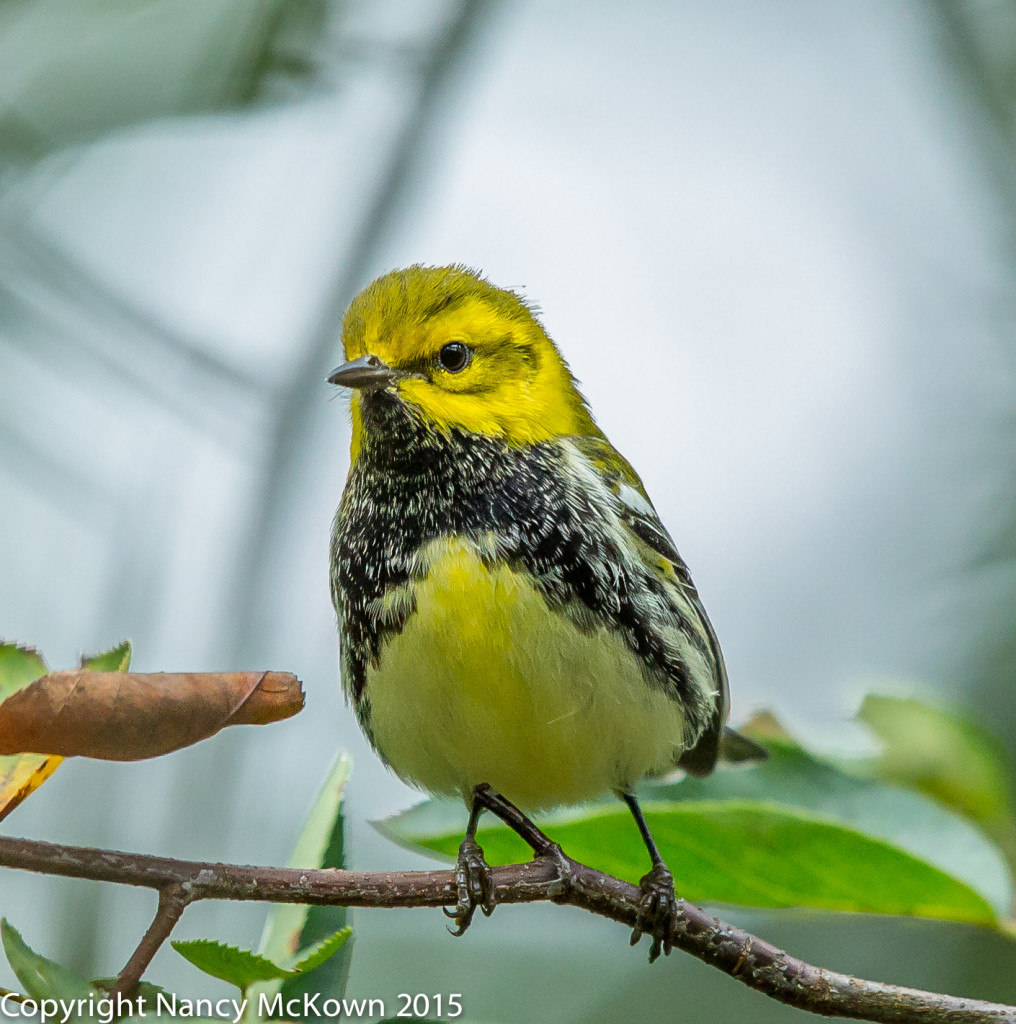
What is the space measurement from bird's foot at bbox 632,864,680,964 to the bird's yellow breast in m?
0.30

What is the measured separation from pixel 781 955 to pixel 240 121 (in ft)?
8.25

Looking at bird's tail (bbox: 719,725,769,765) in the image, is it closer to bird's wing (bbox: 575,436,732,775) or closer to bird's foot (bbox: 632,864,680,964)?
bird's wing (bbox: 575,436,732,775)

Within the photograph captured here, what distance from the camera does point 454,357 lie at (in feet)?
8.50

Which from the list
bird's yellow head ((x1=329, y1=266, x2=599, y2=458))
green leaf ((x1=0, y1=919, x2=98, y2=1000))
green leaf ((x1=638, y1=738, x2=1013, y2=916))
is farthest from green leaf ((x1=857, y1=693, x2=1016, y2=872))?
green leaf ((x1=0, y1=919, x2=98, y2=1000))

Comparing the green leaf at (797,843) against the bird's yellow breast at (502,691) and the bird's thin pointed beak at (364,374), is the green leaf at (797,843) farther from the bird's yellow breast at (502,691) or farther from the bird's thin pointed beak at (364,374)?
the bird's thin pointed beak at (364,374)

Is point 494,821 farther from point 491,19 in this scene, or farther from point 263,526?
point 491,19

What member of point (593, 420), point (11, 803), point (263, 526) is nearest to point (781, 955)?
point (11, 803)

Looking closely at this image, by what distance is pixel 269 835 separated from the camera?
420cm

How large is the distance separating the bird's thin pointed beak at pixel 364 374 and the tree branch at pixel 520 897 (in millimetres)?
1043

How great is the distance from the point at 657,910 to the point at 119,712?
124 cm

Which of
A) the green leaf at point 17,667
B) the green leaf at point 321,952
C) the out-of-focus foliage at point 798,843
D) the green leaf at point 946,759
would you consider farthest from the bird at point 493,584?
the green leaf at point 17,667
